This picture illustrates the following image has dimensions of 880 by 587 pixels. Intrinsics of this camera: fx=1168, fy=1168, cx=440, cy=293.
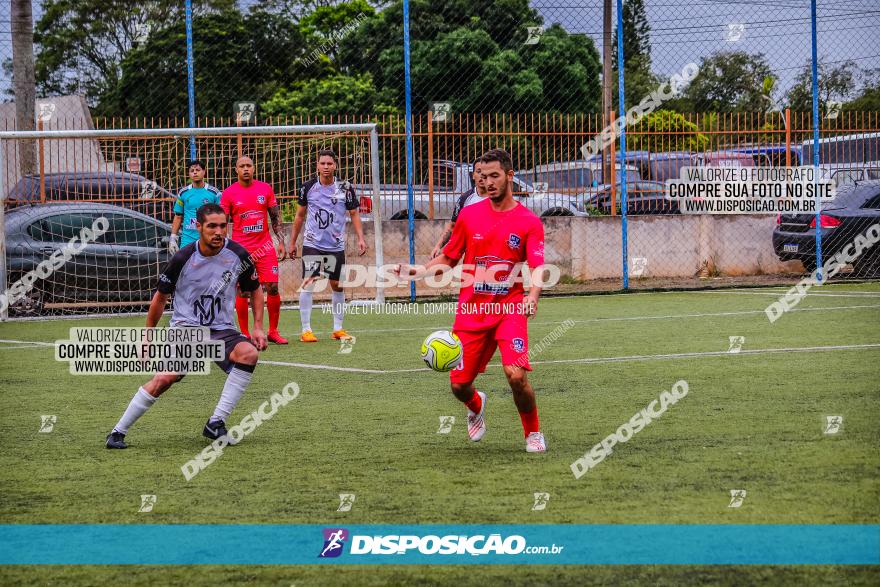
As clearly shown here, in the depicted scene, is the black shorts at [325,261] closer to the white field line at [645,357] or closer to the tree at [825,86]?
the white field line at [645,357]

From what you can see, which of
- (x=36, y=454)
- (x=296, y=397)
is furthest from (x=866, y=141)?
(x=36, y=454)

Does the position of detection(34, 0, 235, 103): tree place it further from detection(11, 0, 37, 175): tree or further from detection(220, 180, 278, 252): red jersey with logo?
detection(220, 180, 278, 252): red jersey with logo

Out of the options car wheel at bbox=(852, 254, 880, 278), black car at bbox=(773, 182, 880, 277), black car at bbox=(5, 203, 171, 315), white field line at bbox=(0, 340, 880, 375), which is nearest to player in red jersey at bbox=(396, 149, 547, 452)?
white field line at bbox=(0, 340, 880, 375)

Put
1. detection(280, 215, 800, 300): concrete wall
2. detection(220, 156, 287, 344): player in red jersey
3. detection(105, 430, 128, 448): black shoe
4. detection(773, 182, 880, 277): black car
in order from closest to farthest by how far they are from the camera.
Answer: detection(105, 430, 128, 448): black shoe < detection(220, 156, 287, 344): player in red jersey < detection(280, 215, 800, 300): concrete wall < detection(773, 182, 880, 277): black car

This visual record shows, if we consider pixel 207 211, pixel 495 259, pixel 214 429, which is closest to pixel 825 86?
pixel 495 259

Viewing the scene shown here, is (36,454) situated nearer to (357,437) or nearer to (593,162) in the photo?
(357,437)

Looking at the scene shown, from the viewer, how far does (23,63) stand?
19234 millimetres

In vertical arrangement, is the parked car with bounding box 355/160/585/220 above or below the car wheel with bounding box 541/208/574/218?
above

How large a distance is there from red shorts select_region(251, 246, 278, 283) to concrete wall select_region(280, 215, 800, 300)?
5453 millimetres

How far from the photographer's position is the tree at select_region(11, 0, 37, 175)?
750 inches

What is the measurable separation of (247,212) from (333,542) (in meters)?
8.56

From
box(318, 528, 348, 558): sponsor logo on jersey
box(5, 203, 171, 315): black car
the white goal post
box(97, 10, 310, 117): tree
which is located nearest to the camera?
box(318, 528, 348, 558): sponsor logo on jersey

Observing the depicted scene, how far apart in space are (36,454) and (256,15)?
35.8 metres

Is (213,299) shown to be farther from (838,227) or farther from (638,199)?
(838,227)
